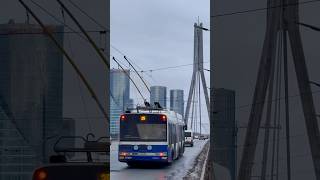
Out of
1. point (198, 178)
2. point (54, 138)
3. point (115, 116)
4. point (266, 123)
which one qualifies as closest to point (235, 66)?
point (266, 123)

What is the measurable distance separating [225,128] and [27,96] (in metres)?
1.29

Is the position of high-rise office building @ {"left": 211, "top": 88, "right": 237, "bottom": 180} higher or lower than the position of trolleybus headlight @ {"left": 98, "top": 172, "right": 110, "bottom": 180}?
higher

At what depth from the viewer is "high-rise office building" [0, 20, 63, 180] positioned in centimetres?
331

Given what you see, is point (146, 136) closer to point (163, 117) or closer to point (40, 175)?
point (163, 117)

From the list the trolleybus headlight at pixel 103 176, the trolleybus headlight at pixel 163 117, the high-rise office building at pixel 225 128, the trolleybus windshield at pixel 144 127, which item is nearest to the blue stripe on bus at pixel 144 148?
the trolleybus windshield at pixel 144 127

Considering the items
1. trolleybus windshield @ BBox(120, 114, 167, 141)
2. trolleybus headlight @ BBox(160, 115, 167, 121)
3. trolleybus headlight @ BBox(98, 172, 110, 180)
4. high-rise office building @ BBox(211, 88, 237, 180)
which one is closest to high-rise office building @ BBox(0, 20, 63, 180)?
trolleybus headlight @ BBox(98, 172, 110, 180)

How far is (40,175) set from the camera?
128 inches

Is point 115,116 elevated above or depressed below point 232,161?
above

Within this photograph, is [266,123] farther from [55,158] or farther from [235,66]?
[55,158]

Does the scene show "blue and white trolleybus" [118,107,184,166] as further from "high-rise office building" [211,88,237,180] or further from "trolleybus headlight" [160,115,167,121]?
"high-rise office building" [211,88,237,180]

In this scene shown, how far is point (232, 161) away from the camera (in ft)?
12.4

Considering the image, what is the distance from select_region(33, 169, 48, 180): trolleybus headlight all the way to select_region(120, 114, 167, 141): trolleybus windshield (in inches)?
545

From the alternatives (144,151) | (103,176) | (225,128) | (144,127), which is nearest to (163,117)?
(144,127)

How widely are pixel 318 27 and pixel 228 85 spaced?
0.69 metres
